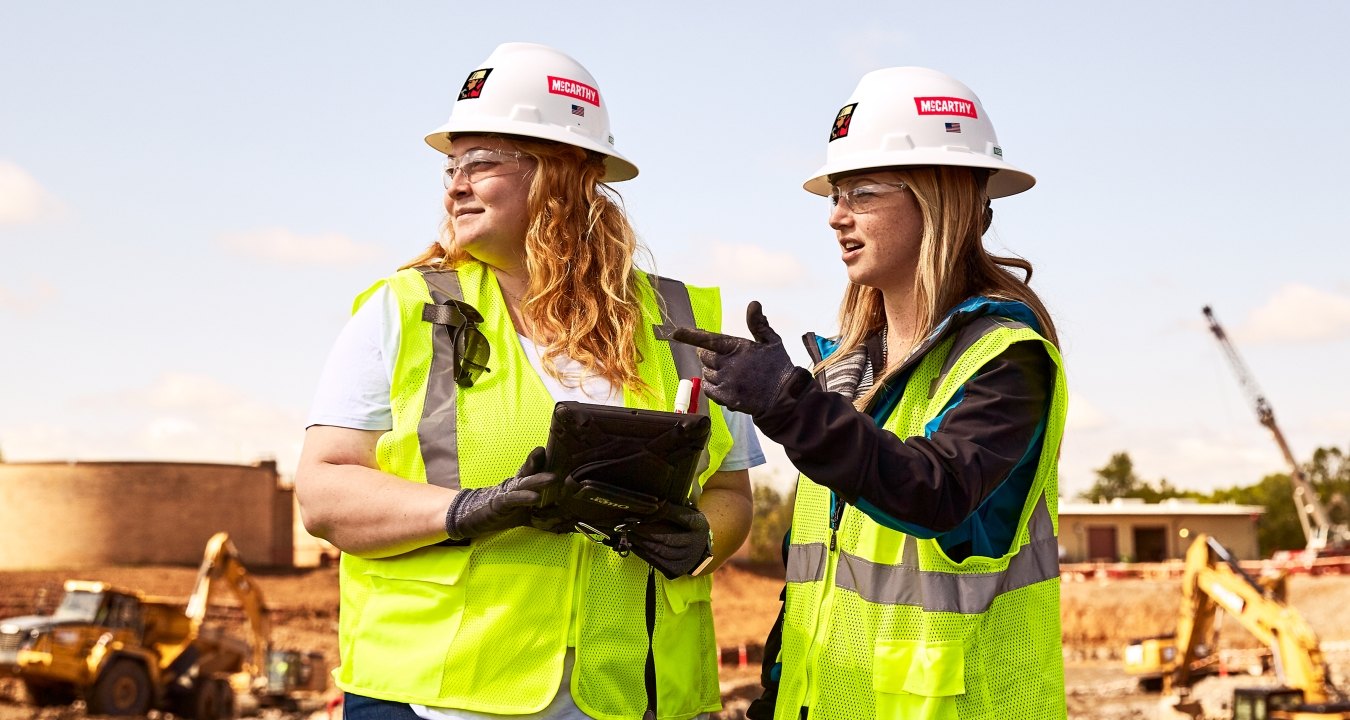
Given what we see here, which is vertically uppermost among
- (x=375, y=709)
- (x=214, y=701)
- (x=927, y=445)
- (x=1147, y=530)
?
(x=1147, y=530)

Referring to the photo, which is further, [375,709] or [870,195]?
[870,195]

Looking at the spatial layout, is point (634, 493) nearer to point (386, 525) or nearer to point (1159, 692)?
point (386, 525)

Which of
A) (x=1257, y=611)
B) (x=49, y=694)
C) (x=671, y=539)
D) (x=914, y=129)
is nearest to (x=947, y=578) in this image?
(x=671, y=539)

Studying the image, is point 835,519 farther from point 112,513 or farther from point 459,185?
point 112,513

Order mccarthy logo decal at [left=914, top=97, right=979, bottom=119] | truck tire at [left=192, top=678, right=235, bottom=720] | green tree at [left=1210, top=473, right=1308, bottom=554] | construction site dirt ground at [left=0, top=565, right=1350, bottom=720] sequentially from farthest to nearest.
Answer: green tree at [left=1210, top=473, right=1308, bottom=554] → construction site dirt ground at [left=0, top=565, right=1350, bottom=720] → truck tire at [left=192, top=678, right=235, bottom=720] → mccarthy logo decal at [left=914, top=97, right=979, bottom=119]

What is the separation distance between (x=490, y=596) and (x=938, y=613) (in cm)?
85

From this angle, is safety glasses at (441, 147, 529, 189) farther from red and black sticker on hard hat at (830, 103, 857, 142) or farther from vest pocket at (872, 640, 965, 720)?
vest pocket at (872, 640, 965, 720)

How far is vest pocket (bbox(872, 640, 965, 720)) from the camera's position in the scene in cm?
262

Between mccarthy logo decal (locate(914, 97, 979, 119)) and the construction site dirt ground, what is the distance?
2756 cm

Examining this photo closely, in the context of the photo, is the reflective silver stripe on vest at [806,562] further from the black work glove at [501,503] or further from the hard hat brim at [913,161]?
the hard hat brim at [913,161]

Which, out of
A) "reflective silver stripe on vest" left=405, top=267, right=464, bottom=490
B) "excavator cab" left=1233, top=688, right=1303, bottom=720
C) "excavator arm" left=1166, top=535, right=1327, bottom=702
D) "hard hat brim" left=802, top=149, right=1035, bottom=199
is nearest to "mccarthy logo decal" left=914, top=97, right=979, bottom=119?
"hard hat brim" left=802, top=149, right=1035, bottom=199

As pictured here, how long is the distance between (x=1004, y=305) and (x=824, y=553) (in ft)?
2.04

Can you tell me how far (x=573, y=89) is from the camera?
3094mm

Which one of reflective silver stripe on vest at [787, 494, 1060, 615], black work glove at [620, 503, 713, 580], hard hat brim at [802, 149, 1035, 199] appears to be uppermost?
hard hat brim at [802, 149, 1035, 199]
